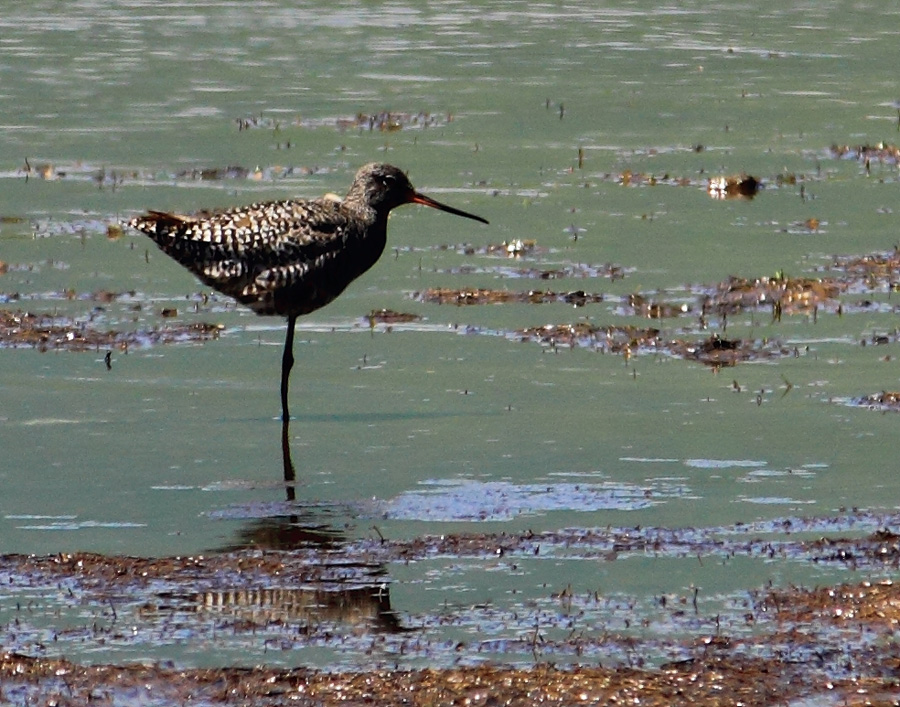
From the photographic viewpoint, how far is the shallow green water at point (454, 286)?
10.6 metres

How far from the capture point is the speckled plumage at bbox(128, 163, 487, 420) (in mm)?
12820

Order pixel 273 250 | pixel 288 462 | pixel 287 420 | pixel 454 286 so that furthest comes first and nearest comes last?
pixel 454 286
pixel 273 250
pixel 287 420
pixel 288 462

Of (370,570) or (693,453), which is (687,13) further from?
(370,570)

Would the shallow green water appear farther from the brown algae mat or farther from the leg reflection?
the brown algae mat

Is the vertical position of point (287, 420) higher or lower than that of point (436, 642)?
lower

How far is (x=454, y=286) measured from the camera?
16.2 meters

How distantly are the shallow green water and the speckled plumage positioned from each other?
24.8 inches

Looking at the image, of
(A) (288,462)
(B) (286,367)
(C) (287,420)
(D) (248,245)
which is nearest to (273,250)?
(D) (248,245)

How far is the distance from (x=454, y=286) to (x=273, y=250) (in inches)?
140

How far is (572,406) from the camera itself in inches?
492

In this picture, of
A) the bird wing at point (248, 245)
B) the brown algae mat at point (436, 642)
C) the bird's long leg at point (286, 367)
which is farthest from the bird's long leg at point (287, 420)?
the brown algae mat at point (436, 642)

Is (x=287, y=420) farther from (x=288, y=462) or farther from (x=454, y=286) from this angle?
(x=454, y=286)

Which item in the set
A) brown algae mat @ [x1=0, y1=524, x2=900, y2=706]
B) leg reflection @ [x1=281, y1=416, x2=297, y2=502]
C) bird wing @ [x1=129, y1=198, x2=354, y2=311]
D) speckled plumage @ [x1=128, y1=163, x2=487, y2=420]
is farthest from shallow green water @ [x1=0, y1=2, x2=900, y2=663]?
bird wing @ [x1=129, y1=198, x2=354, y2=311]

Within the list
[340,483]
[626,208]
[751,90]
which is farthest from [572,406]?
[751,90]
